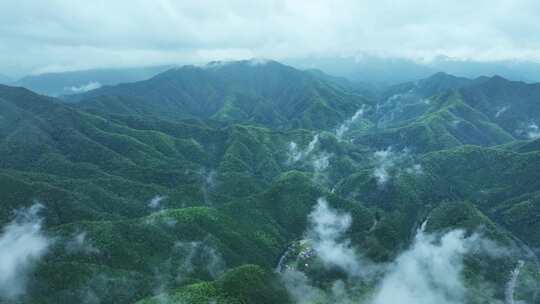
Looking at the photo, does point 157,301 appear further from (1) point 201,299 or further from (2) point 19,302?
(2) point 19,302

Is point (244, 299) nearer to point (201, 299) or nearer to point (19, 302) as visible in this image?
point (201, 299)

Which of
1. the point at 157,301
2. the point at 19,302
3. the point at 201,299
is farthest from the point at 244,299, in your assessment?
the point at 19,302

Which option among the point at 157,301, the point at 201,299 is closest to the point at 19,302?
the point at 157,301

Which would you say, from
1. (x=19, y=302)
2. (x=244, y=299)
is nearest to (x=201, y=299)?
(x=244, y=299)

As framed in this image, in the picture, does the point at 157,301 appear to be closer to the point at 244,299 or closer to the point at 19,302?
the point at 244,299

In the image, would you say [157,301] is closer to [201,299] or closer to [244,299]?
[201,299]
